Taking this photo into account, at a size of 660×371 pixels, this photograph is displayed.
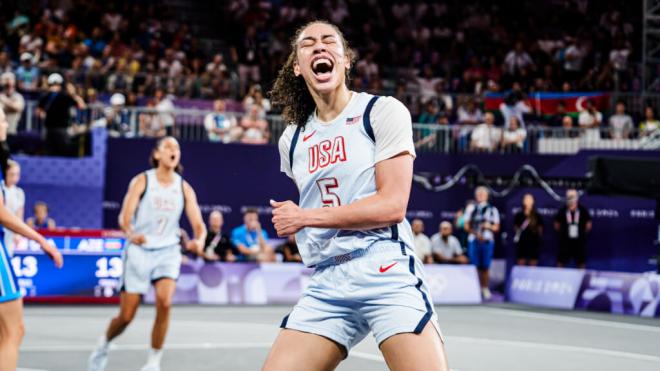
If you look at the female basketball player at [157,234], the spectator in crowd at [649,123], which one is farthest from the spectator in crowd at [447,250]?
the female basketball player at [157,234]

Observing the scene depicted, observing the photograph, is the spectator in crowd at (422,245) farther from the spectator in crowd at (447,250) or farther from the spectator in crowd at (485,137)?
the spectator in crowd at (485,137)

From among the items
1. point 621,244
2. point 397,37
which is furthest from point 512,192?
point 397,37

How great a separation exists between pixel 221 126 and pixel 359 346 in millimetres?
10351

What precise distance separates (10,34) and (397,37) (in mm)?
10935

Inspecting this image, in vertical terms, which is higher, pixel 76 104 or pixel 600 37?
pixel 600 37

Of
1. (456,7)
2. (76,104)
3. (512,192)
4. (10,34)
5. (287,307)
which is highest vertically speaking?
(456,7)

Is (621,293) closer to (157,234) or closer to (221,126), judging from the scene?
(221,126)

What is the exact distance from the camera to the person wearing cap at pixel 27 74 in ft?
67.2

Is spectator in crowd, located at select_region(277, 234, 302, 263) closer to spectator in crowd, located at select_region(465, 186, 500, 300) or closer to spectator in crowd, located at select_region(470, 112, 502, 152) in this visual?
spectator in crowd, located at select_region(465, 186, 500, 300)

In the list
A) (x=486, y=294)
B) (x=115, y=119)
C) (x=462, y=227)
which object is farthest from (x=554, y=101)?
(x=115, y=119)

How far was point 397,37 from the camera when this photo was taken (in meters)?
29.0

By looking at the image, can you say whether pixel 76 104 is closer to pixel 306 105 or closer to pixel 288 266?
pixel 288 266

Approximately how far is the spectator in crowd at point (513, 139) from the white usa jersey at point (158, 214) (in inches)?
529

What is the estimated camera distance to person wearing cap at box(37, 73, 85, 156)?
18531mm
